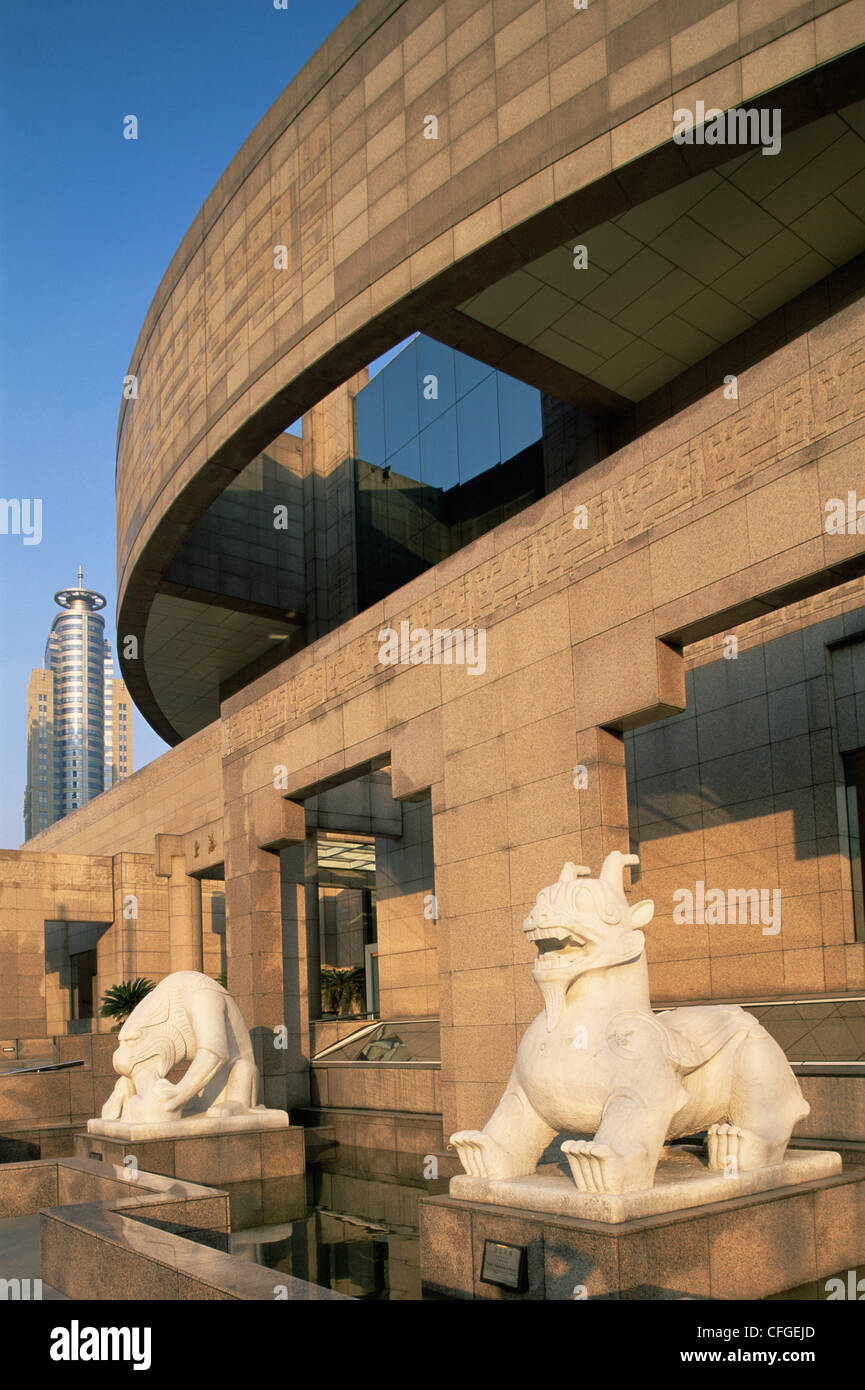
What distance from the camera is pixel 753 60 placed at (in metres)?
11.4

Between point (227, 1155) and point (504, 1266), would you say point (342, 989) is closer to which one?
point (227, 1155)

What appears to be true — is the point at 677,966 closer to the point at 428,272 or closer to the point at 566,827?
the point at 566,827

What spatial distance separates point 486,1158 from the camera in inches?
275

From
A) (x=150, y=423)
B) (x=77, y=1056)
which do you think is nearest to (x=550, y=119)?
(x=150, y=423)

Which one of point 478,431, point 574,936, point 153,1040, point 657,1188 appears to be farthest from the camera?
point 478,431

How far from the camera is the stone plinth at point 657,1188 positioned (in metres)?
6.17

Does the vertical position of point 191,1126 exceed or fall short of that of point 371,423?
it falls short

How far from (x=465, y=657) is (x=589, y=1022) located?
720 centimetres

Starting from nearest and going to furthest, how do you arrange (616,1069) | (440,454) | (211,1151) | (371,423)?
(616,1069), (211,1151), (440,454), (371,423)

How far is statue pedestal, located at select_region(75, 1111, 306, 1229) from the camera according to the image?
1169cm

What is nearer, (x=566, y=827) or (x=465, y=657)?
(x=566, y=827)

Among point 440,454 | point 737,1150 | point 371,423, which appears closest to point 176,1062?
point 737,1150

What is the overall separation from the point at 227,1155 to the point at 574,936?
267 inches

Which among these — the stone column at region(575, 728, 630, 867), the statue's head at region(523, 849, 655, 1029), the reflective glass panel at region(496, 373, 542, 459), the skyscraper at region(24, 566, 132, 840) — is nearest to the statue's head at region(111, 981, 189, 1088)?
the stone column at region(575, 728, 630, 867)
